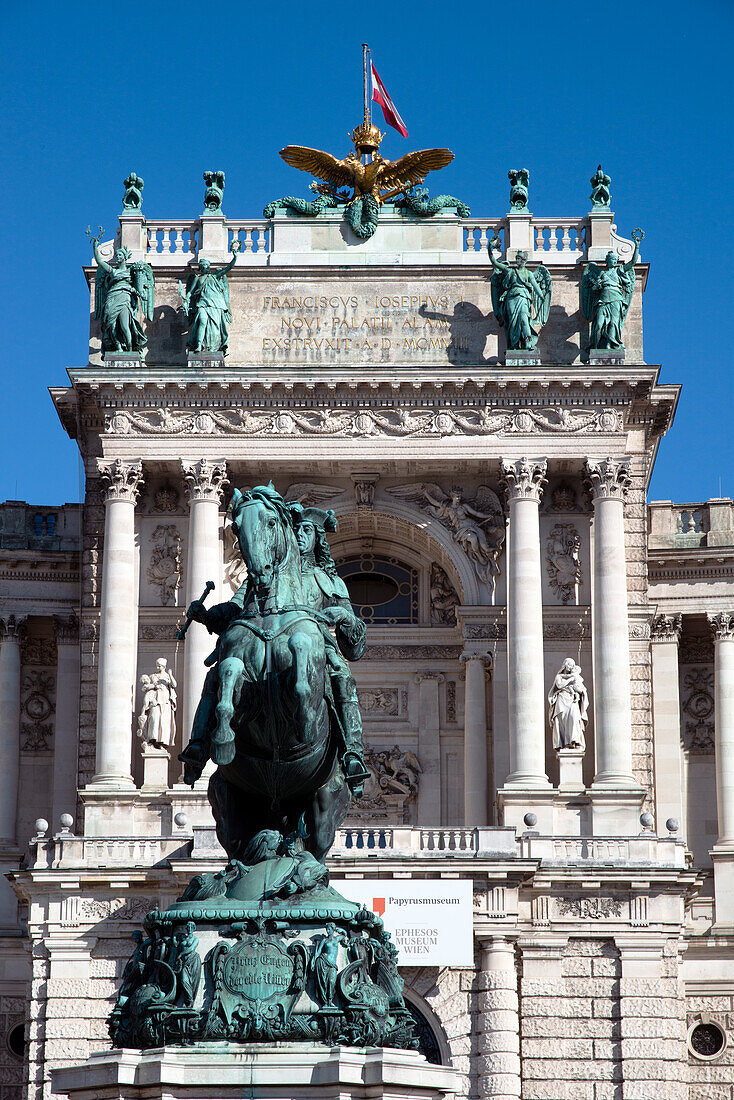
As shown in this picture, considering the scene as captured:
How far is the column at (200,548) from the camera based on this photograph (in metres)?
45.5

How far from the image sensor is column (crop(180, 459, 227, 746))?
45531 millimetres

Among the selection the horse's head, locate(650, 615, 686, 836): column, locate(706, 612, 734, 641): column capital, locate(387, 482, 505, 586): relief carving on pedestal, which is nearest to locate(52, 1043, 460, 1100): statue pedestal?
the horse's head

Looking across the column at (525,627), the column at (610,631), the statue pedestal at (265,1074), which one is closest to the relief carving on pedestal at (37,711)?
the column at (525,627)

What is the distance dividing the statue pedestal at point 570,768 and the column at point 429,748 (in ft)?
13.8

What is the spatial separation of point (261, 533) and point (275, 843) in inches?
98.6

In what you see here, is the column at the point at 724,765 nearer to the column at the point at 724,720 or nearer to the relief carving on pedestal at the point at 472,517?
the column at the point at 724,720

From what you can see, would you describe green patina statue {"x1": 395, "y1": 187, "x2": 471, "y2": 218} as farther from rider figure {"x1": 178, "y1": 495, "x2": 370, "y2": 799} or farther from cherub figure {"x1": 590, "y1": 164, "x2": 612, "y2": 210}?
rider figure {"x1": 178, "y1": 495, "x2": 370, "y2": 799}

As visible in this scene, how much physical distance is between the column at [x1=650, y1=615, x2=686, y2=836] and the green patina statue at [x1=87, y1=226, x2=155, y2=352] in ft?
48.7

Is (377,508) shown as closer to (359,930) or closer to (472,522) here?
(472,522)

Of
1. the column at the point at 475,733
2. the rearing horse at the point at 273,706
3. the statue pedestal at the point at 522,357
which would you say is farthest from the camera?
the statue pedestal at the point at 522,357

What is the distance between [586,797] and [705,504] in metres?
11.5

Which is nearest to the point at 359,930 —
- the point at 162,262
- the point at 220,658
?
the point at 220,658

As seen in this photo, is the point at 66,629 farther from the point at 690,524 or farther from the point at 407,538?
the point at 690,524

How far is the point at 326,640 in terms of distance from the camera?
16812 mm
